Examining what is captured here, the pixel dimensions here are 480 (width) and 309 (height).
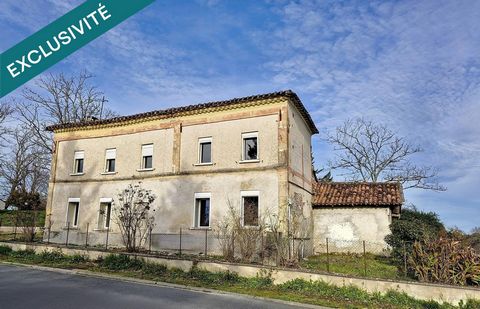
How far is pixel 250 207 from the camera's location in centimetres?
1739

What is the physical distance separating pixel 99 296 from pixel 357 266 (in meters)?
10.3

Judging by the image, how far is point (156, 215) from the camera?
1962cm

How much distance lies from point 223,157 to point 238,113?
2.43m

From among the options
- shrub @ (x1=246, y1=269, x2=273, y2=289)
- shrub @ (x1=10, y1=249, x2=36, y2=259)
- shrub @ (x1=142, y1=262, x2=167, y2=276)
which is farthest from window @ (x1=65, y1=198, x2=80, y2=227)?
shrub @ (x1=246, y1=269, x2=273, y2=289)

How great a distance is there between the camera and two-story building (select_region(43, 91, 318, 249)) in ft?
57.0

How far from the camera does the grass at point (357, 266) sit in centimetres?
1273

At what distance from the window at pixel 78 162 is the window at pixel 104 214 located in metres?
3.24

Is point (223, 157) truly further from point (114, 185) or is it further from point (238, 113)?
point (114, 185)

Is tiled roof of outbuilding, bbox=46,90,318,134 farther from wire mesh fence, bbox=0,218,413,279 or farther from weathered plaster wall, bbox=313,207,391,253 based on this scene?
wire mesh fence, bbox=0,218,413,279

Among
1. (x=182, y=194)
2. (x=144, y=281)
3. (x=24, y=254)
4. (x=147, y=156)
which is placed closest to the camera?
(x=144, y=281)

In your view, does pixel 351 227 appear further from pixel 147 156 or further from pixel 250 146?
pixel 147 156

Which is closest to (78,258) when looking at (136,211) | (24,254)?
(24,254)

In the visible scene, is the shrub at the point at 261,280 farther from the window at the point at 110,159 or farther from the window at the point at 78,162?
the window at the point at 78,162

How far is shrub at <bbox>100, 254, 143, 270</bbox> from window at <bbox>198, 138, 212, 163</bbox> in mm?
6618
